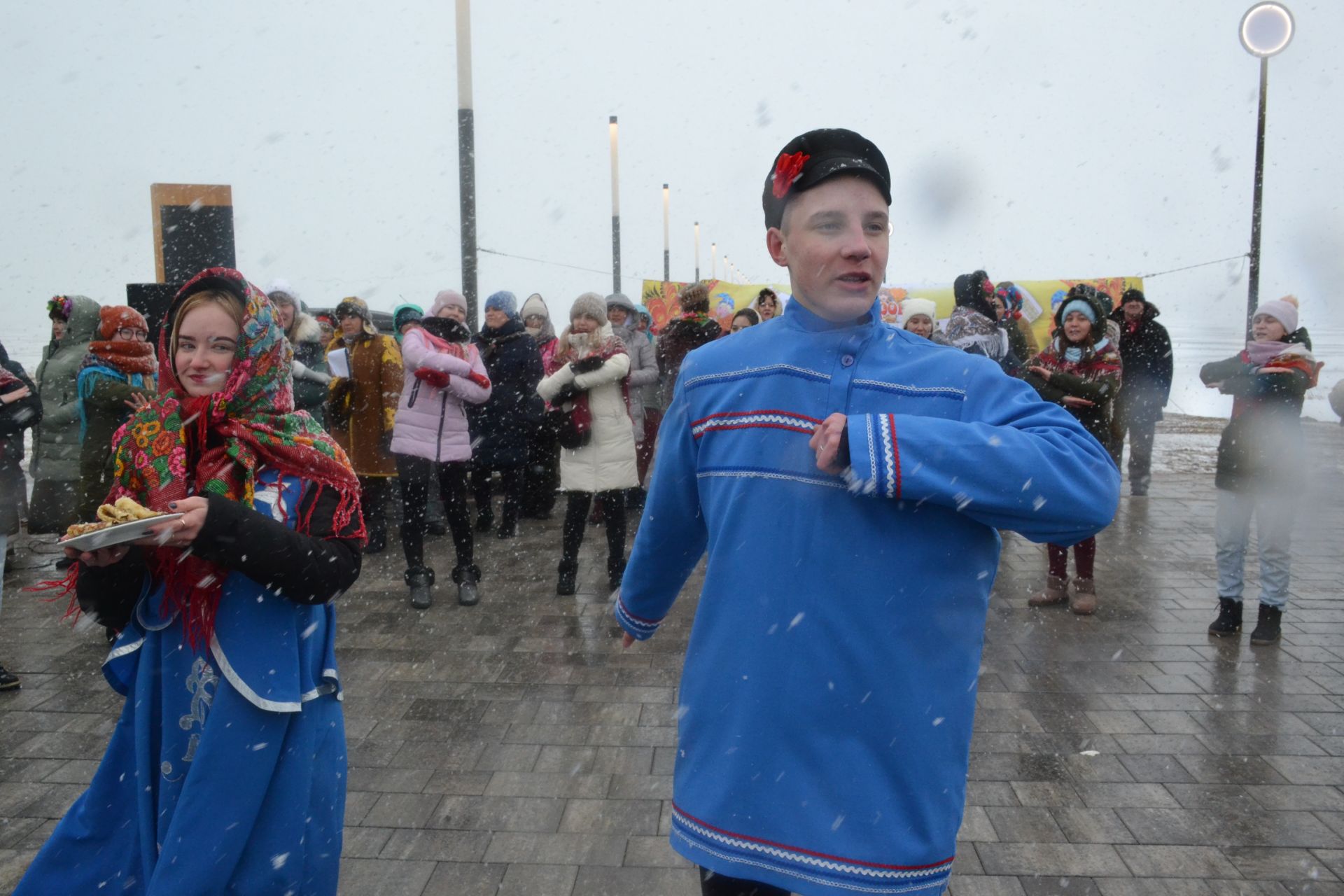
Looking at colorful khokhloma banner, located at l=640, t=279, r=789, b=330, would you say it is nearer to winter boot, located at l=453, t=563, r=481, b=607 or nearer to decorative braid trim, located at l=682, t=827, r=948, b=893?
winter boot, located at l=453, t=563, r=481, b=607

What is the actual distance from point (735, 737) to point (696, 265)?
49.7 meters

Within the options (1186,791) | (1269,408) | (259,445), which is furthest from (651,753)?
(1269,408)

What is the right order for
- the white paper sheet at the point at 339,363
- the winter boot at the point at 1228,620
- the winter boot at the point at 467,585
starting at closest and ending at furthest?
the winter boot at the point at 1228,620
the winter boot at the point at 467,585
the white paper sheet at the point at 339,363

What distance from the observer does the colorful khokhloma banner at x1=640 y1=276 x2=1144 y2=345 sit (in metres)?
19.1

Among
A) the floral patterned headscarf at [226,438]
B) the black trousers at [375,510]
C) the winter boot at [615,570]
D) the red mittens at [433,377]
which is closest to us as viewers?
the floral patterned headscarf at [226,438]

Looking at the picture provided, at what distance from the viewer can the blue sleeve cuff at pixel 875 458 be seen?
1595 mm

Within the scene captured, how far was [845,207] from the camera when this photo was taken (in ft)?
6.15

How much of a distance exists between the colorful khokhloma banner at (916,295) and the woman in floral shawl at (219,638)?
14571mm

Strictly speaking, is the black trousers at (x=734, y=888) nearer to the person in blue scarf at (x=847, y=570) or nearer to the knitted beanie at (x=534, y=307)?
the person in blue scarf at (x=847, y=570)

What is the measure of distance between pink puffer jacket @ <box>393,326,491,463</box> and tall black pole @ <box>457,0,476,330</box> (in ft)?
9.39

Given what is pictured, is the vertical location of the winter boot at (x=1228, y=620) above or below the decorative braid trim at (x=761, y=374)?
below

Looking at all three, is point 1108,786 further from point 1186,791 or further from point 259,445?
point 259,445

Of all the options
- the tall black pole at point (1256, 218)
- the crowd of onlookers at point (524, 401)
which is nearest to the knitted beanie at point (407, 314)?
the crowd of onlookers at point (524, 401)

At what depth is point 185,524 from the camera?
2.13 metres
